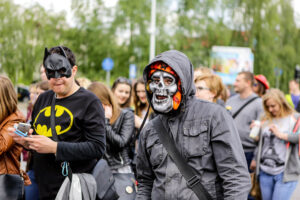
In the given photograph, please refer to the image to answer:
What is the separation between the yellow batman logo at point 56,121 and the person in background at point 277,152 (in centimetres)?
313

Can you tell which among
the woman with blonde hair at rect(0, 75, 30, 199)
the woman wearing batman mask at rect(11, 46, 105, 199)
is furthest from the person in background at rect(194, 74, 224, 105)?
the woman with blonde hair at rect(0, 75, 30, 199)

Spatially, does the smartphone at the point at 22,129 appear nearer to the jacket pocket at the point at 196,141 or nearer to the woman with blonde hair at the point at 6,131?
the woman with blonde hair at the point at 6,131

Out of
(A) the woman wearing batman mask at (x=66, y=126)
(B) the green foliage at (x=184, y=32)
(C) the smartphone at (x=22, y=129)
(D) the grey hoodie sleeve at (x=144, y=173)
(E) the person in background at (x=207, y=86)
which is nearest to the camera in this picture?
(D) the grey hoodie sleeve at (x=144, y=173)

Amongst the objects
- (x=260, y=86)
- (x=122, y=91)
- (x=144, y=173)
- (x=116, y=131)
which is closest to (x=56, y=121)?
(x=144, y=173)

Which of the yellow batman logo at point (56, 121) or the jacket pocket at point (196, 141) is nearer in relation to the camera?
the jacket pocket at point (196, 141)

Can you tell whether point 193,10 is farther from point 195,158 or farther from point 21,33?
point 195,158

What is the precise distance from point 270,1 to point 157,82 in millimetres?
25217

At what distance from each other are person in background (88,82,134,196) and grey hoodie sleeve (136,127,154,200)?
1608 mm

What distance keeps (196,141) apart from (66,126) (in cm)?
120

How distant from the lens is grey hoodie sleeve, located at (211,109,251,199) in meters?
2.24

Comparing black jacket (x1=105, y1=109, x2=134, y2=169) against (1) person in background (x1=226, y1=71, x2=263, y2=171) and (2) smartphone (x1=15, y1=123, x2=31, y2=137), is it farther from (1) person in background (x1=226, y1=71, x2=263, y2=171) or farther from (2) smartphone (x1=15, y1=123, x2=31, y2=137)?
(1) person in background (x1=226, y1=71, x2=263, y2=171)

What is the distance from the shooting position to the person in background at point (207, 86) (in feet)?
15.4

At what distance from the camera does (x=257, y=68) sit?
26609 millimetres

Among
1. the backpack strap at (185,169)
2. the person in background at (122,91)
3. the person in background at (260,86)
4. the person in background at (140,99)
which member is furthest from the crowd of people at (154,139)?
the person in background at (260,86)
